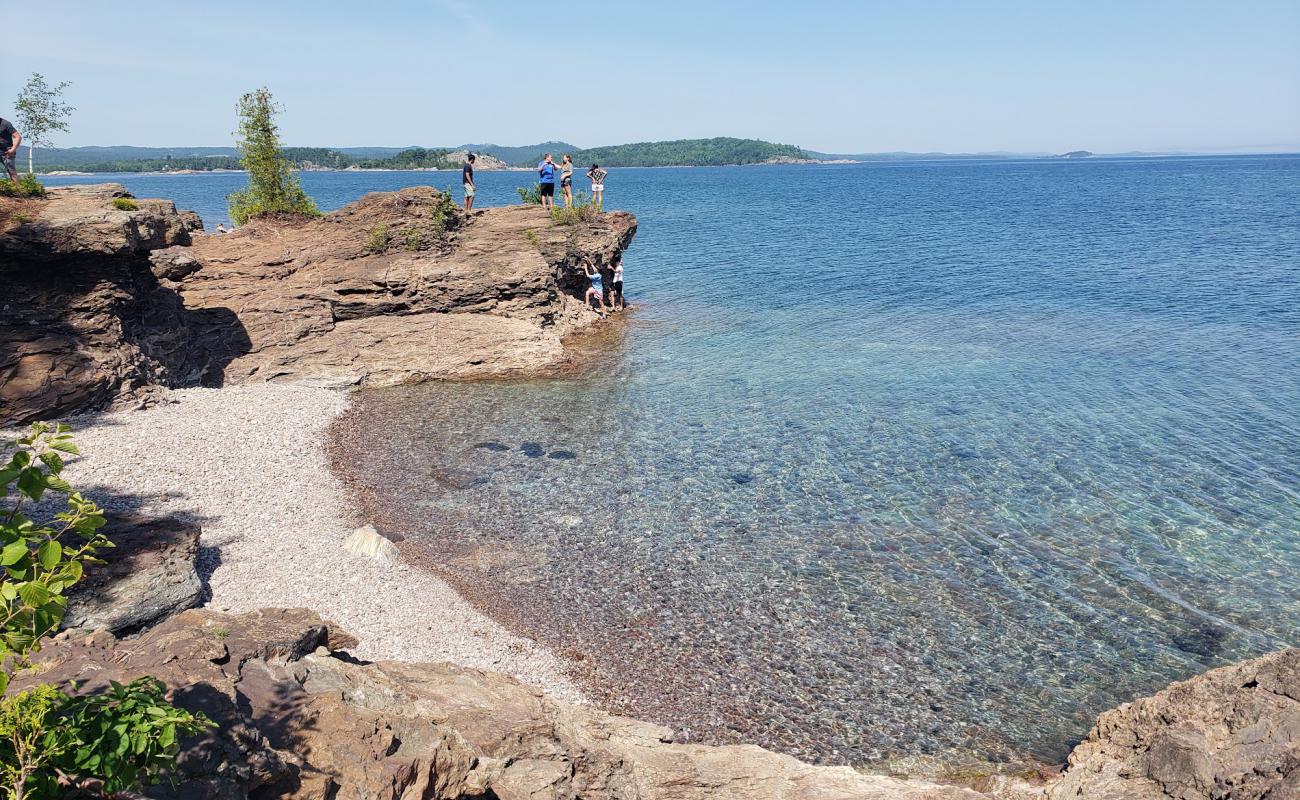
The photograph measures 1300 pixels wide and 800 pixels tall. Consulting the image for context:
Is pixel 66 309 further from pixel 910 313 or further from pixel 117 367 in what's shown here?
pixel 910 313

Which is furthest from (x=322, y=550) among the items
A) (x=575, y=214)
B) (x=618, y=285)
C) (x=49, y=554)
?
(x=618, y=285)

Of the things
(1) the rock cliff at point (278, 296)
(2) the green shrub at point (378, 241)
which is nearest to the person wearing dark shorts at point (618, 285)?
(1) the rock cliff at point (278, 296)

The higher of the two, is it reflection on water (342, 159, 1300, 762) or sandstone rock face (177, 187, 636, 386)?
sandstone rock face (177, 187, 636, 386)

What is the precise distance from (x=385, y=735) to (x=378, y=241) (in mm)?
25912

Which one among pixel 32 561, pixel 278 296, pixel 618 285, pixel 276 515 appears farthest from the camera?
pixel 618 285

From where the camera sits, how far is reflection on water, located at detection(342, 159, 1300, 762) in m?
11.9

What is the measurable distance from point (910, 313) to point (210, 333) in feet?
93.7

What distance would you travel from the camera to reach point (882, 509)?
671 inches

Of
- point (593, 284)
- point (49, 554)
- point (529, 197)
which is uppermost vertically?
point (529, 197)

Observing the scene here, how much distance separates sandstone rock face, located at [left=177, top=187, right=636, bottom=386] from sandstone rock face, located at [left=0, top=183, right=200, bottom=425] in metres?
4.26

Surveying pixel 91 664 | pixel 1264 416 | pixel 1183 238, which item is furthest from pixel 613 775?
pixel 1183 238

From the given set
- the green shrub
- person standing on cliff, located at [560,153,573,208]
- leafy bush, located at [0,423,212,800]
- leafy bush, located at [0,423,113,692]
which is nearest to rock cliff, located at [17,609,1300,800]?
leafy bush, located at [0,423,212,800]

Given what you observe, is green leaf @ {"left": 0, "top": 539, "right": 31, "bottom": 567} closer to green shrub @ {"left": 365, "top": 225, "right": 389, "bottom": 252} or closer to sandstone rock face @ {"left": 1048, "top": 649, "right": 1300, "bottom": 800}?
sandstone rock face @ {"left": 1048, "top": 649, "right": 1300, "bottom": 800}

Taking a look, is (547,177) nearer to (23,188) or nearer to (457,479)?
(23,188)
